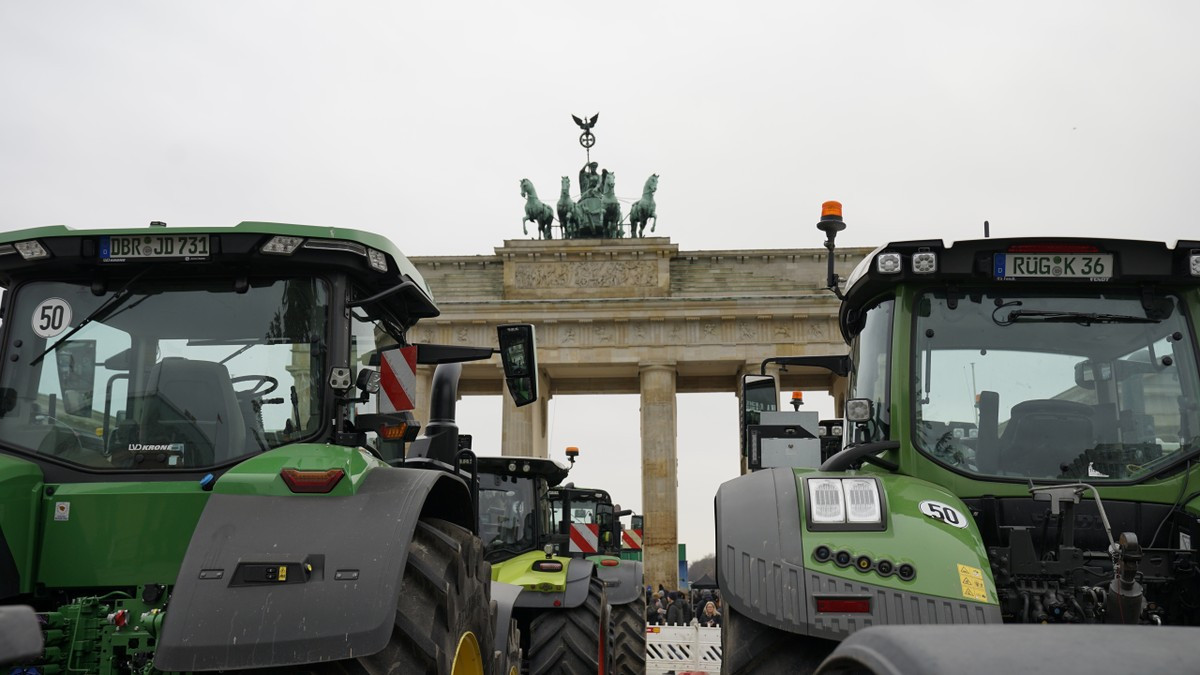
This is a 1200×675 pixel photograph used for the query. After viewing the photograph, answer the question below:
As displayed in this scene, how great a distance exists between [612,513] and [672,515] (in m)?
28.8

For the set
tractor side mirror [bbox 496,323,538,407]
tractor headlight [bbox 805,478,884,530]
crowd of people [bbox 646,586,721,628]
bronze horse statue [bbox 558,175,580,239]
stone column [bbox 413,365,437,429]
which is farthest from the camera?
bronze horse statue [bbox 558,175,580,239]

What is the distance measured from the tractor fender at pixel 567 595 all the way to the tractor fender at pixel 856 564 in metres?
5.29

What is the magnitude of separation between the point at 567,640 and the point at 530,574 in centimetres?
71

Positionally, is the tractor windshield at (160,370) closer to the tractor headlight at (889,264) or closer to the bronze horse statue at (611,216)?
the tractor headlight at (889,264)

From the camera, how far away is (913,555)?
368 cm

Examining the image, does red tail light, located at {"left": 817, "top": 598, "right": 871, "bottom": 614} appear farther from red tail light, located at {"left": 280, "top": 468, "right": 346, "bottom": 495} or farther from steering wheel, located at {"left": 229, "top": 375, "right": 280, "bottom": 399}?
steering wheel, located at {"left": 229, "top": 375, "right": 280, "bottom": 399}

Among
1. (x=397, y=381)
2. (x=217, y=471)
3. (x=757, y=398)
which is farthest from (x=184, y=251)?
(x=757, y=398)

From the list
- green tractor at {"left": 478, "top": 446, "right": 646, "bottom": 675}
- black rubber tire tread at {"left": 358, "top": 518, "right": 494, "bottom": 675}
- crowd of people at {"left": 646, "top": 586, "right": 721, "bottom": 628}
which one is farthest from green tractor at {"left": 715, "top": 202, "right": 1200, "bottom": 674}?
crowd of people at {"left": 646, "top": 586, "right": 721, "bottom": 628}

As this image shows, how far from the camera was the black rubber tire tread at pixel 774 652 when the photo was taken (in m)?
3.69

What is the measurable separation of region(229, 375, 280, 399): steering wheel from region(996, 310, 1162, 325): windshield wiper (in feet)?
9.91

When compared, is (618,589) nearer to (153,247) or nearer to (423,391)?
(153,247)

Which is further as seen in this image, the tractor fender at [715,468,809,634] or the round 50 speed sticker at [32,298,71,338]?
the round 50 speed sticker at [32,298,71,338]

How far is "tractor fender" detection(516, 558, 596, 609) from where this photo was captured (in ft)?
29.9

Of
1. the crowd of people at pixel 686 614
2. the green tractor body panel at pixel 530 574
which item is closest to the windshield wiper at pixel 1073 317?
the green tractor body panel at pixel 530 574
